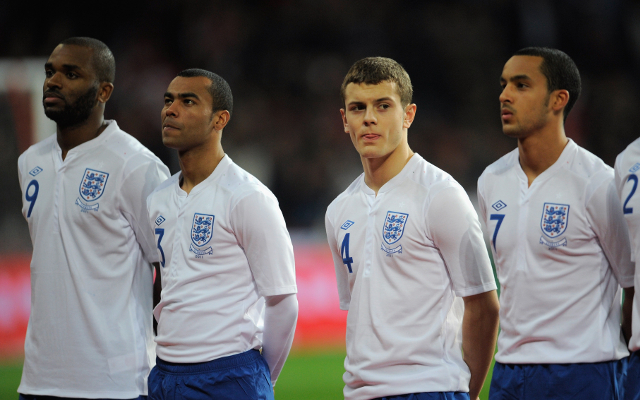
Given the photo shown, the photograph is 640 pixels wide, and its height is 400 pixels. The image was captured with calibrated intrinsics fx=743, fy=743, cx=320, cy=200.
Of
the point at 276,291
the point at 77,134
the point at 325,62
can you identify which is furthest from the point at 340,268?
the point at 325,62

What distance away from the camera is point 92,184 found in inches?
144

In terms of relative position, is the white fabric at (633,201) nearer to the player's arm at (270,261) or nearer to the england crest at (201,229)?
the player's arm at (270,261)

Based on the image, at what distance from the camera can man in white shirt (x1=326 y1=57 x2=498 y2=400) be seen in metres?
2.99

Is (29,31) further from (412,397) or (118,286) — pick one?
(412,397)

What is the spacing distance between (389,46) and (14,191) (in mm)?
7004

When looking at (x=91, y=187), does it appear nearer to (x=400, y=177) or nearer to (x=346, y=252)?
(x=346, y=252)

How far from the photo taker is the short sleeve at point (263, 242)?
10.9ft

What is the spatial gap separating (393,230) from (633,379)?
109 cm

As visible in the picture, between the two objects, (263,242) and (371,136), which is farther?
(263,242)

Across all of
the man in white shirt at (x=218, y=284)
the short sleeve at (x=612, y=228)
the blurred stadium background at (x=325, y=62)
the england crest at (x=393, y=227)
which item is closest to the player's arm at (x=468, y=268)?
the england crest at (x=393, y=227)

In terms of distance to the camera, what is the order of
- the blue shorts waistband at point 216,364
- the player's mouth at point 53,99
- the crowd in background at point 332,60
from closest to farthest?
1. the blue shorts waistband at point 216,364
2. the player's mouth at point 53,99
3. the crowd in background at point 332,60

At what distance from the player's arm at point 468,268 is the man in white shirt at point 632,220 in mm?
541

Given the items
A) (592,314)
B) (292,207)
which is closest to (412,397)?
(592,314)

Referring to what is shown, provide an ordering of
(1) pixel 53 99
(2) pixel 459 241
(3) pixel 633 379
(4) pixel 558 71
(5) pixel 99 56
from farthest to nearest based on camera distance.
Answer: (5) pixel 99 56
(1) pixel 53 99
(4) pixel 558 71
(2) pixel 459 241
(3) pixel 633 379
